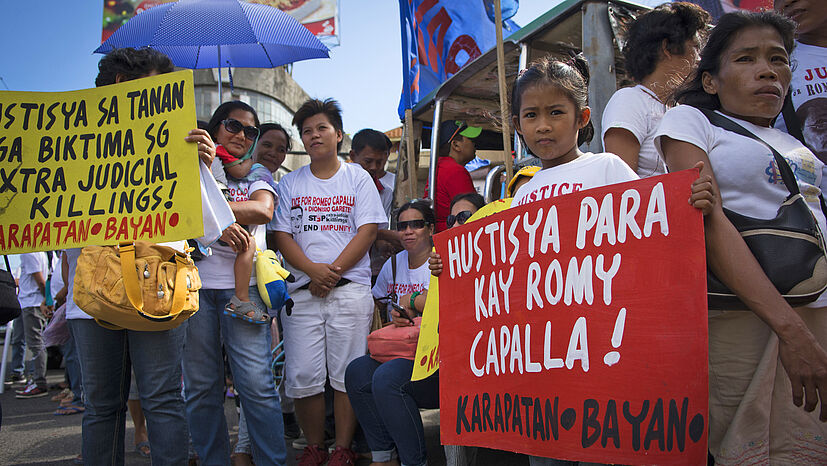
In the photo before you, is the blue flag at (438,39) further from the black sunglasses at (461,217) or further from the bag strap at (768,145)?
the bag strap at (768,145)

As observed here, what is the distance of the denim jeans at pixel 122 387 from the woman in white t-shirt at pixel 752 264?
1953mm

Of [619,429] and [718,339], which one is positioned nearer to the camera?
[619,429]

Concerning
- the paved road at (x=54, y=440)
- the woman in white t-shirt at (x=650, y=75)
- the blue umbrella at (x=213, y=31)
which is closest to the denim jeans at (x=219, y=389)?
the paved road at (x=54, y=440)

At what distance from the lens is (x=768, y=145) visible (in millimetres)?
1609

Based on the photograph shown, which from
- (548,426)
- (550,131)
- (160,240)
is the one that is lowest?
(548,426)

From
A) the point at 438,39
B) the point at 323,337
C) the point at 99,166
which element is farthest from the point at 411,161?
the point at 99,166

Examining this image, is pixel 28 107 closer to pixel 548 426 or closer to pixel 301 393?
pixel 301 393

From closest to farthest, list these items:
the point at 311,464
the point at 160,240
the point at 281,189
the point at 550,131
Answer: the point at 550,131
the point at 160,240
the point at 311,464
the point at 281,189

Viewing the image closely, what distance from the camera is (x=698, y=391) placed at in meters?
1.39

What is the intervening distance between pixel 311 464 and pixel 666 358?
2278 millimetres

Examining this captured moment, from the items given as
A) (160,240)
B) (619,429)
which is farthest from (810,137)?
(160,240)

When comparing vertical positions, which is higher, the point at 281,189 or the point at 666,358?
the point at 281,189

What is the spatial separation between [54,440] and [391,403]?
9.96 ft

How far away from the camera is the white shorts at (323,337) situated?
3.23m
